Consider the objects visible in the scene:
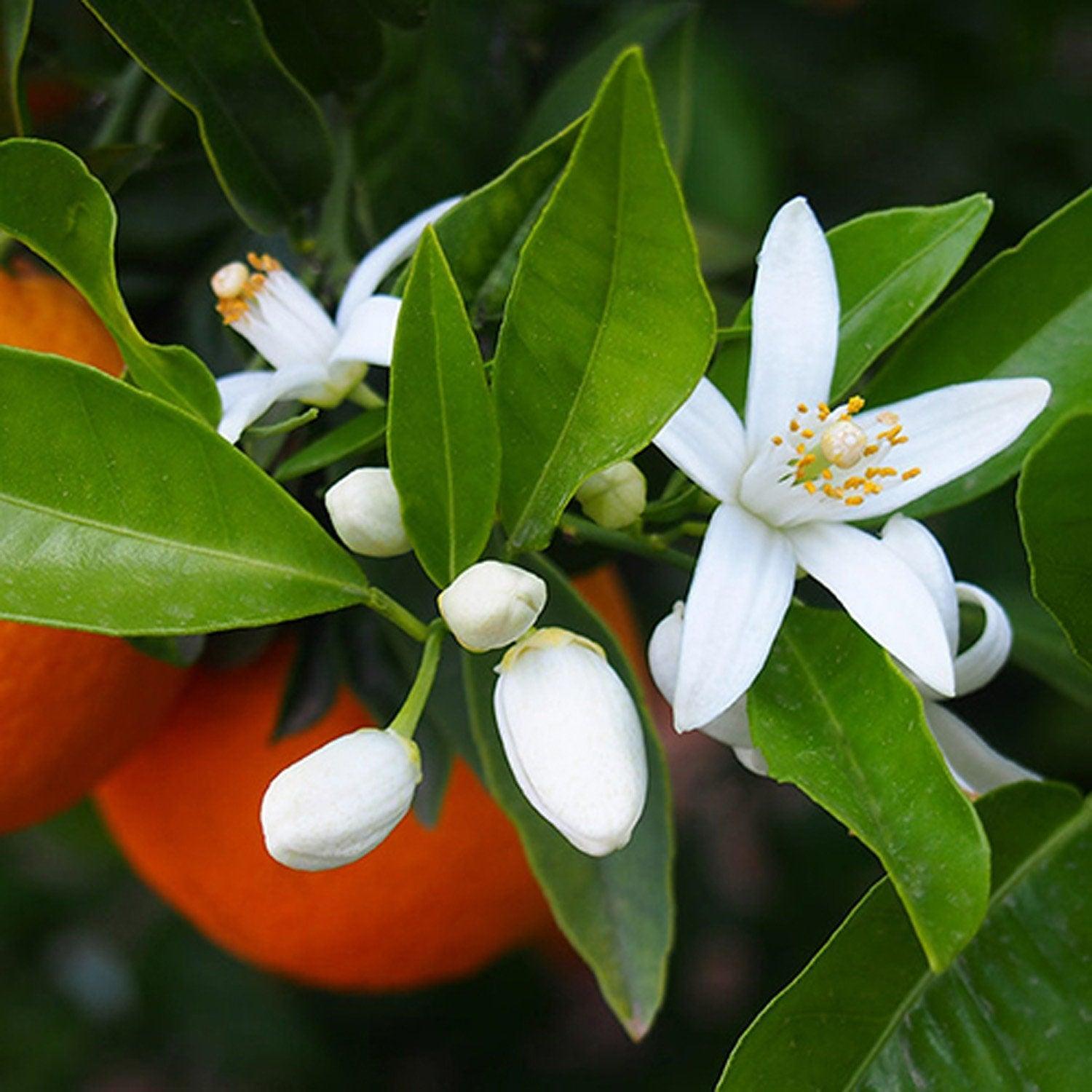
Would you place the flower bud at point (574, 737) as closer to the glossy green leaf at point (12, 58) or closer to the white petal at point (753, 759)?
the white petal at point (753, 759)

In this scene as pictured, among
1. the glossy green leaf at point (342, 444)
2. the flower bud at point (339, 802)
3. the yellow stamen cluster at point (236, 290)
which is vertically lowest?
the flower bud at point (339, 802)

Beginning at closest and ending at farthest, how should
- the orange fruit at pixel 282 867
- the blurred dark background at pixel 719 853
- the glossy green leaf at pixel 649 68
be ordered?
the orange fruit at pixel 282 867, the glossy green leaf at pixel 649 68, the blurred dark background at pixel 719 853

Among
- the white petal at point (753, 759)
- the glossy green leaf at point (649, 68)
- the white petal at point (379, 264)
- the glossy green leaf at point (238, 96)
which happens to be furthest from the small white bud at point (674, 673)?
the glossy green leaf at point (649, 68)

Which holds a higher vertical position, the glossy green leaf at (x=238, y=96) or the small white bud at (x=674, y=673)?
the glossy green leaf at (x=238, y=96)

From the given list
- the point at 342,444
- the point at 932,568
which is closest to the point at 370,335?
the point at 342,444

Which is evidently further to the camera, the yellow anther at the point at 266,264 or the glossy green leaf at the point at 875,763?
the yellow anther at the point at 266,264

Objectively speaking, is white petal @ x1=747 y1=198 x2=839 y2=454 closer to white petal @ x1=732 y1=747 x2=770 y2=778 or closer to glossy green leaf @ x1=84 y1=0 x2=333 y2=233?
white petal @ x1=732 y1=747 x2=770 y2=778

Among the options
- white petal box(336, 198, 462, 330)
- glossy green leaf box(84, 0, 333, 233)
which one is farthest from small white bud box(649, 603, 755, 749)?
glossy green leaf box(84, 0, 333, 233)
